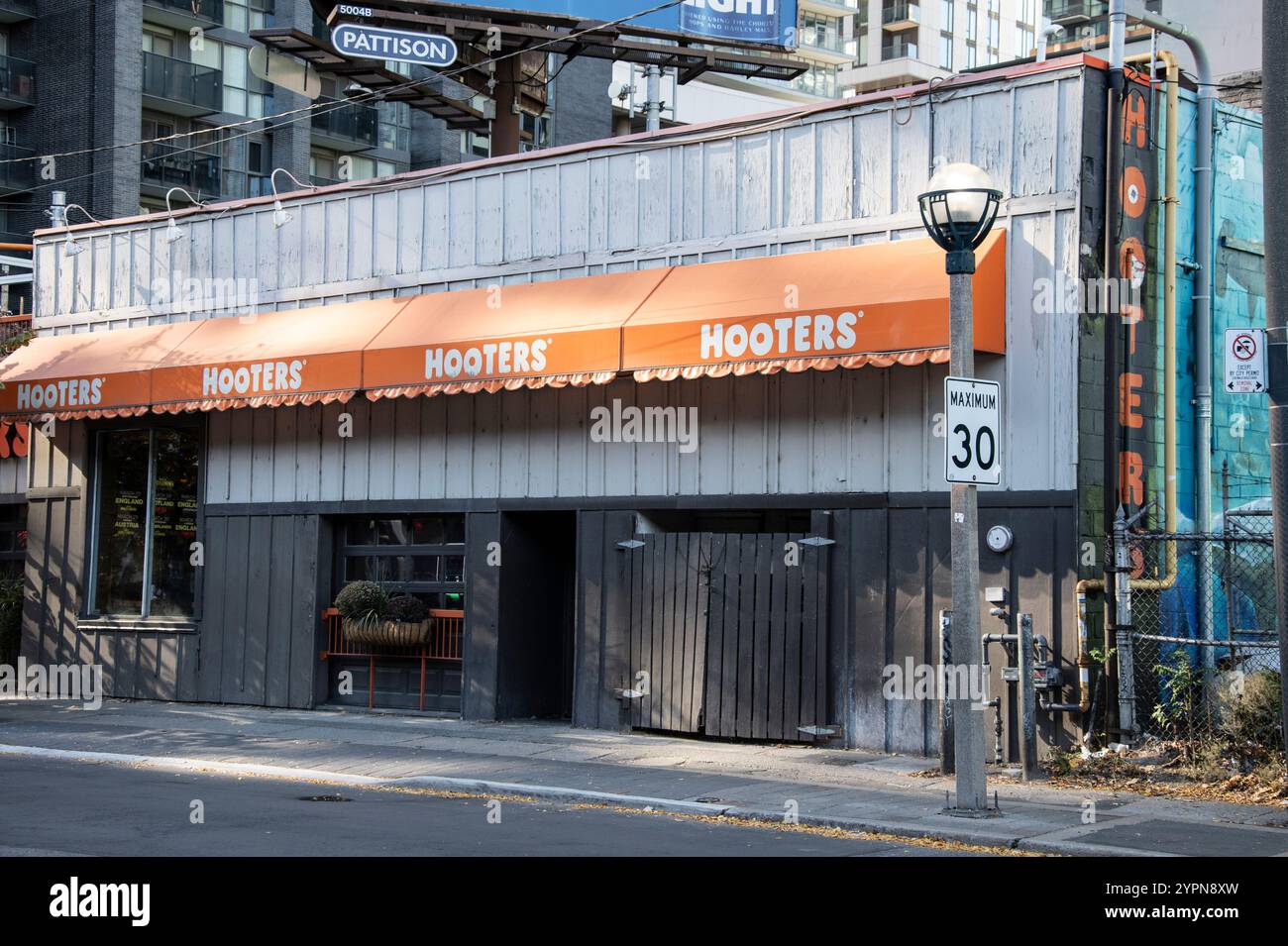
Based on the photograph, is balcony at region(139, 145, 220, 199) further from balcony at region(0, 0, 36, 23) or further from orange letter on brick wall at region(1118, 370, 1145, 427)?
orange letter on brick wall at region(1118, 370, 1145, 427)

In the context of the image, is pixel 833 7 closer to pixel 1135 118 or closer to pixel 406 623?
pixel 406 623

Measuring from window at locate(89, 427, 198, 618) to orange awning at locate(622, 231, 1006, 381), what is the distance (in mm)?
8027

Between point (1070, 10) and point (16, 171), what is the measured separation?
54061 mm

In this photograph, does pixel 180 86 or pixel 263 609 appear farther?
pixel 180 86

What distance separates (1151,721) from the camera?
14305 millimetres

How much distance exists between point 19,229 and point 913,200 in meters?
38.4

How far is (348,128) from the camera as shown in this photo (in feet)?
175

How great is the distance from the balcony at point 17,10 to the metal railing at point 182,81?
3.47 meters

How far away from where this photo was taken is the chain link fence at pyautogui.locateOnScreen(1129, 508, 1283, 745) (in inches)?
516

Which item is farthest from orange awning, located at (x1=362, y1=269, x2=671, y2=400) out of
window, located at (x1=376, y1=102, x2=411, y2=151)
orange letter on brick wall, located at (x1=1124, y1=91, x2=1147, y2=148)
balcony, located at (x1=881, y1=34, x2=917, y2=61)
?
balcony, located at (x1=881, y1=34, x2=917, y2=61)

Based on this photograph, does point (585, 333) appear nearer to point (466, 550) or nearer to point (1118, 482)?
point (466, 550)

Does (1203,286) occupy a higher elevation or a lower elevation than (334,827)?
higher

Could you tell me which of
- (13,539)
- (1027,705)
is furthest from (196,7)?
(1027,705)
